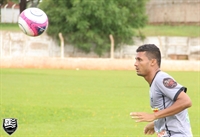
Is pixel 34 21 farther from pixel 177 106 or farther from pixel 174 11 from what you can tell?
pixel 174 11

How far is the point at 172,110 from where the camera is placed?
6.52 metres

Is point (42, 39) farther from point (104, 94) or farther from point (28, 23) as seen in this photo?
point (28, 23)

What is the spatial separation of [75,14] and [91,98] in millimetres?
32503

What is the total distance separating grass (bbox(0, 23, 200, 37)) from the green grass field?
81.9 ft

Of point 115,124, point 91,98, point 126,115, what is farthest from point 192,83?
point 115,124

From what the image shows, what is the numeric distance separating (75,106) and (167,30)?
41329mm

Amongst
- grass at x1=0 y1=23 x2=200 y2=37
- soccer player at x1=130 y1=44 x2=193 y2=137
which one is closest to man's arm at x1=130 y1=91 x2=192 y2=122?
soccer player at x1=130 y1=44 x2=193 y2=137

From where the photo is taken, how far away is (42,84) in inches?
1139

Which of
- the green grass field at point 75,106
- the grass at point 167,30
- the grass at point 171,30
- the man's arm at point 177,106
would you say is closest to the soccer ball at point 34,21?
the green grass field at point 75,106

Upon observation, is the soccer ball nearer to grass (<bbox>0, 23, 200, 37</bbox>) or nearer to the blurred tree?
the blurred tree

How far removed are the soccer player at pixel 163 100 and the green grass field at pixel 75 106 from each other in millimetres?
7113

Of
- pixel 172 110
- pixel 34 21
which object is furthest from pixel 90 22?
pixel 172 110

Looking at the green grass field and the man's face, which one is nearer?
A: the man's face

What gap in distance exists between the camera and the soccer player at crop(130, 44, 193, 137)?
6.52m
